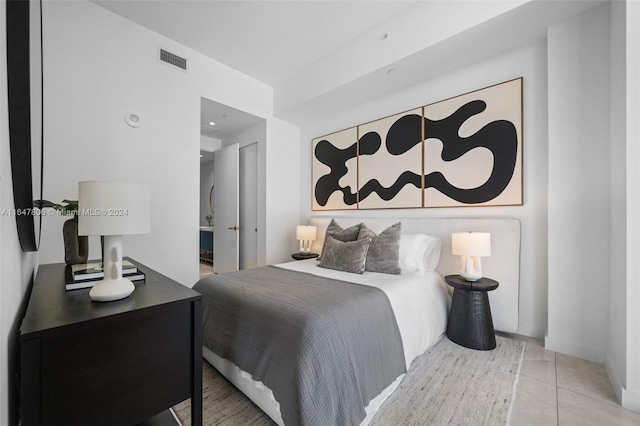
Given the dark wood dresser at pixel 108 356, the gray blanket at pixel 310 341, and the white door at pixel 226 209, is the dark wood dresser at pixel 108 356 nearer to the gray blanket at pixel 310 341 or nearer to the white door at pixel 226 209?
the gray blanket at pixel 310 341

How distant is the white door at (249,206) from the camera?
4.28m

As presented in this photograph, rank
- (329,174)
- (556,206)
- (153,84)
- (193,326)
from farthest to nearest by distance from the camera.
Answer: (329,174) → (153,84) → (556,206) → (193,326)

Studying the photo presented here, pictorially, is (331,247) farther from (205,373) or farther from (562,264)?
(562,264)

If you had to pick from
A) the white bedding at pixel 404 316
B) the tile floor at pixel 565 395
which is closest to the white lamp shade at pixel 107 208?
the white bedding at pixel 404 316

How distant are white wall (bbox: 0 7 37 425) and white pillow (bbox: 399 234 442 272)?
2.44 metres

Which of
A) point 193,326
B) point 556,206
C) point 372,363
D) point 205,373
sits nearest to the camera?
point 193,326

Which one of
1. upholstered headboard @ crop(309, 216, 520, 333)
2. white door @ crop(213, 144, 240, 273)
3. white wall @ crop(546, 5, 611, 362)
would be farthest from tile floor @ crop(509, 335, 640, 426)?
white door @ crop(213, 144, 240, 273)

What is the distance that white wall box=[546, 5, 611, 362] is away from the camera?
1.98 m

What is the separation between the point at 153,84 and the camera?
9.36 feet

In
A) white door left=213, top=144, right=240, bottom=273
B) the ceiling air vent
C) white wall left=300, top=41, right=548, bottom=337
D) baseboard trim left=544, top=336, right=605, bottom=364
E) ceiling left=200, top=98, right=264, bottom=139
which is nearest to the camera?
baseboard trim left=544, top=336, right=605, bottom=364

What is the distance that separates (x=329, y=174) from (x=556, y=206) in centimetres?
257

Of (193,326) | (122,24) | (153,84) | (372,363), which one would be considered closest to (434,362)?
(372,363)

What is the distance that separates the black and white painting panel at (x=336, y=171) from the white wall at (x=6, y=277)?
124 inches

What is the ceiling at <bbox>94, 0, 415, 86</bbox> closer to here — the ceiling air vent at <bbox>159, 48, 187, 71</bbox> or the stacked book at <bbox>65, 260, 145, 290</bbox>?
the ceiling air vent at <bbox>159, 48, 187, 71</bbox>
